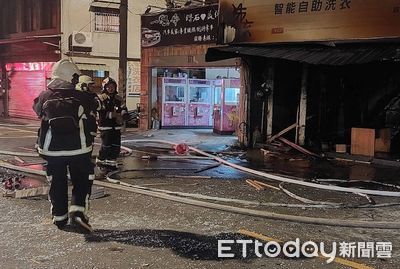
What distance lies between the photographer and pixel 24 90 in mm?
24188

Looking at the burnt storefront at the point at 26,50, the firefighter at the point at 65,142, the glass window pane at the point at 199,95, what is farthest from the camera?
the burnt storefront at the point at 26,50

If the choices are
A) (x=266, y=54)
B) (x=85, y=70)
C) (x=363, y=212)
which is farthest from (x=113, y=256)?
(x=85, y=70)

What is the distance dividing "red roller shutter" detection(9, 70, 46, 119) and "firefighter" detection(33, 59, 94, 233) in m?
18.6

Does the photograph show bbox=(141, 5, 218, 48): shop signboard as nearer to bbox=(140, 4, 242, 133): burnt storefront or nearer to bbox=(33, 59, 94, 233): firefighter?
bbox=(140, 4, 242, 133): burnt storefront

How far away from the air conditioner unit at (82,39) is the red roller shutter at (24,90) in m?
3.25

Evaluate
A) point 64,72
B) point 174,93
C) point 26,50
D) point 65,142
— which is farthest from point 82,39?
point 65,142

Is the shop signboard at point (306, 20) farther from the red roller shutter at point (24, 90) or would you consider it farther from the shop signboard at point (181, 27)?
A: the red roller shutter at point (24, 90)

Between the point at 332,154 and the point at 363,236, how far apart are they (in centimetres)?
695

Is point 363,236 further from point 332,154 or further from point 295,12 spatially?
point 295,12

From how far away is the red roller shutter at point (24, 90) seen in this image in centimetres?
2311
